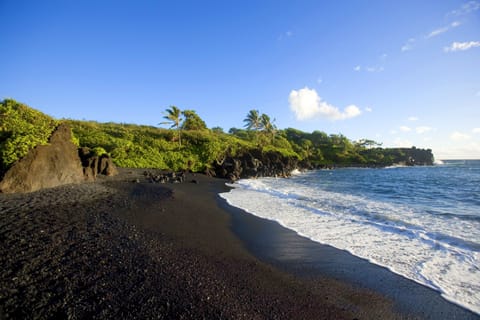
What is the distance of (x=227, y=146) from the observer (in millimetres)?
35781

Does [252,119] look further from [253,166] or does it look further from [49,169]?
[49,169]

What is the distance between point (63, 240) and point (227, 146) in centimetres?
3066

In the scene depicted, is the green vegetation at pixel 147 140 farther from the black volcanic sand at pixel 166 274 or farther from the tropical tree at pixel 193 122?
the black volcanic sand at pixel 166 274

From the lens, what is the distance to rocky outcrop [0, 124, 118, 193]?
34.6 feet

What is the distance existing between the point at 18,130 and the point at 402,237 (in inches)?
865

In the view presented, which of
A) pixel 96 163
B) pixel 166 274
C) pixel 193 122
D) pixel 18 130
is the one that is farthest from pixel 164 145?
pixel 166 274

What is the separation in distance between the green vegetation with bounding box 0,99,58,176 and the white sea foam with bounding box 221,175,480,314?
13.0 m

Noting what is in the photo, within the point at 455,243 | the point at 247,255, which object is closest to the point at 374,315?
the point at 247,255

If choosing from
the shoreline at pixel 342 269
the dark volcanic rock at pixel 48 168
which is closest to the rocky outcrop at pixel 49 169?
the dark volcanic rock at pixel 48 168

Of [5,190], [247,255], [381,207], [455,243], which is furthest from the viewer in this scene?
[381,207]

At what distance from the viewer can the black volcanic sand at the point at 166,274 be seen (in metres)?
3.49

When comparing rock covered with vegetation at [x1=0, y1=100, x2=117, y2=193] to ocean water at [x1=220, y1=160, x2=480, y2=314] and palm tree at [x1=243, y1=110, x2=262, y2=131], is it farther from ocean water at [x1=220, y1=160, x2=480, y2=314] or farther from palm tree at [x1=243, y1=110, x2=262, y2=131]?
palm tree at [x1=243, y1=110, x2=262, y2=131]

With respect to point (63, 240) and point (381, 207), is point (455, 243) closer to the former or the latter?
point (381, 207)

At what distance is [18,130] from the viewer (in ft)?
41.5
